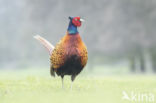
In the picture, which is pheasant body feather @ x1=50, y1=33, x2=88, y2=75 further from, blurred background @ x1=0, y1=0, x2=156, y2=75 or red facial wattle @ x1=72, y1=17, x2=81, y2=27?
blurred background @ x1=0, y1=0, x2=156, y2=75

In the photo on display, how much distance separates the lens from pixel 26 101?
9.40 meters

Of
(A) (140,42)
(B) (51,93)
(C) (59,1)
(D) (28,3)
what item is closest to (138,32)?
(A) (140,42)

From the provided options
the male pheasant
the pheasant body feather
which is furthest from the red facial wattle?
the pheasant body feather

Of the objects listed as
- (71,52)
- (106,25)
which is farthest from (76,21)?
(106,25)

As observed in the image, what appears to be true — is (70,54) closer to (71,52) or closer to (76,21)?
(71,52)

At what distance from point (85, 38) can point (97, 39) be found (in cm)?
119

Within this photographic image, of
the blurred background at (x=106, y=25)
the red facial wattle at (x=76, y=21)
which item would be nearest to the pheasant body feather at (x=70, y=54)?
the red facial wattle at (x=76, y=21)

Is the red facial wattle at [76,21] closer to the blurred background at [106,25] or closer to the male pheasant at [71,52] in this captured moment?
the male pheasant at [71,52]

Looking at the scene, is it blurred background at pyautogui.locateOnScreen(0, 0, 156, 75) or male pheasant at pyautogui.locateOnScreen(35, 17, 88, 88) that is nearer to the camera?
male pheasant at pyautogui.locateOnScreen(35, 17, 88, 88)

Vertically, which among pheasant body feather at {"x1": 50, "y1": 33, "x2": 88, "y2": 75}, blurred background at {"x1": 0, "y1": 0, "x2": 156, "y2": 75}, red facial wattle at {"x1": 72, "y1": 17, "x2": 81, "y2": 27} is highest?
blurred background at {"x1": 0, "y1": 0, "x2": 156, "y2": 75}

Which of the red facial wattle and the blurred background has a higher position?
the blurred background

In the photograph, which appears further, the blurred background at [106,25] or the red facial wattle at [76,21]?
the blurred background at [106,25]

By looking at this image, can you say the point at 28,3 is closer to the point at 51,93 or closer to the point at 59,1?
the point at 59,1

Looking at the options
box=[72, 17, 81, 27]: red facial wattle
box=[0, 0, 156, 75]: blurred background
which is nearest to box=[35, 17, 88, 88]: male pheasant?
box=[72, 17, 81, 27]: red facial wattle
